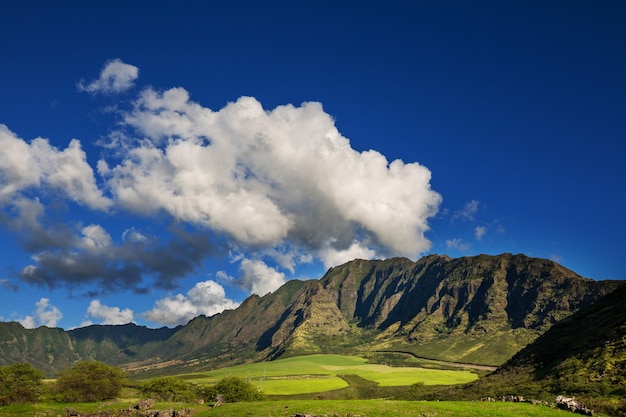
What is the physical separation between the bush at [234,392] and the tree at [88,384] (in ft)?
95.4

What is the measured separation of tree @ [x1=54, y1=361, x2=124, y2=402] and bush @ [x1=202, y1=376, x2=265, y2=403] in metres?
29.1

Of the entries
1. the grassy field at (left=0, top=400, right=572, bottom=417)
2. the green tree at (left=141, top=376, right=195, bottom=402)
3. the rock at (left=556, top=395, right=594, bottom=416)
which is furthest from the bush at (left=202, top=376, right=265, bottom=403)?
the rock at (left=556, top=395, right=594, bottom=416)

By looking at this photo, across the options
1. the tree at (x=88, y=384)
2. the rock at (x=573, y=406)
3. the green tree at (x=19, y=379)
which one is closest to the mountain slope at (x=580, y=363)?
the rock at (x=573, y=406)

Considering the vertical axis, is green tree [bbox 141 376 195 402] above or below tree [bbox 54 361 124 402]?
below

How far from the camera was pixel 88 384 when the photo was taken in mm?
106812

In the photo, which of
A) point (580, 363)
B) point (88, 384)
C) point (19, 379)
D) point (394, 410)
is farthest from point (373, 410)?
point (19, 379)

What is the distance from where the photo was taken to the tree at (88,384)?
341 feet

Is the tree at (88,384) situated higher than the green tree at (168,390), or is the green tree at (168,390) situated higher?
the tree at (88,384)

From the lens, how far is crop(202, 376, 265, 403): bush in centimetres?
12519

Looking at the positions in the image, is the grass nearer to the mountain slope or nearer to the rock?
the rock

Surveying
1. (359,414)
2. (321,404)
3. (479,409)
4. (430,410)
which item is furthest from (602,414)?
(321,404)

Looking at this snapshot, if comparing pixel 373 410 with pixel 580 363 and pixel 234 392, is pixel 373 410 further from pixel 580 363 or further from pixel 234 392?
pixel 234 392

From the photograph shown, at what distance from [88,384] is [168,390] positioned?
1137 inches

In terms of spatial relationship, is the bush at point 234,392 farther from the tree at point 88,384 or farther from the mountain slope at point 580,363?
the mountain slope at point 580,363
